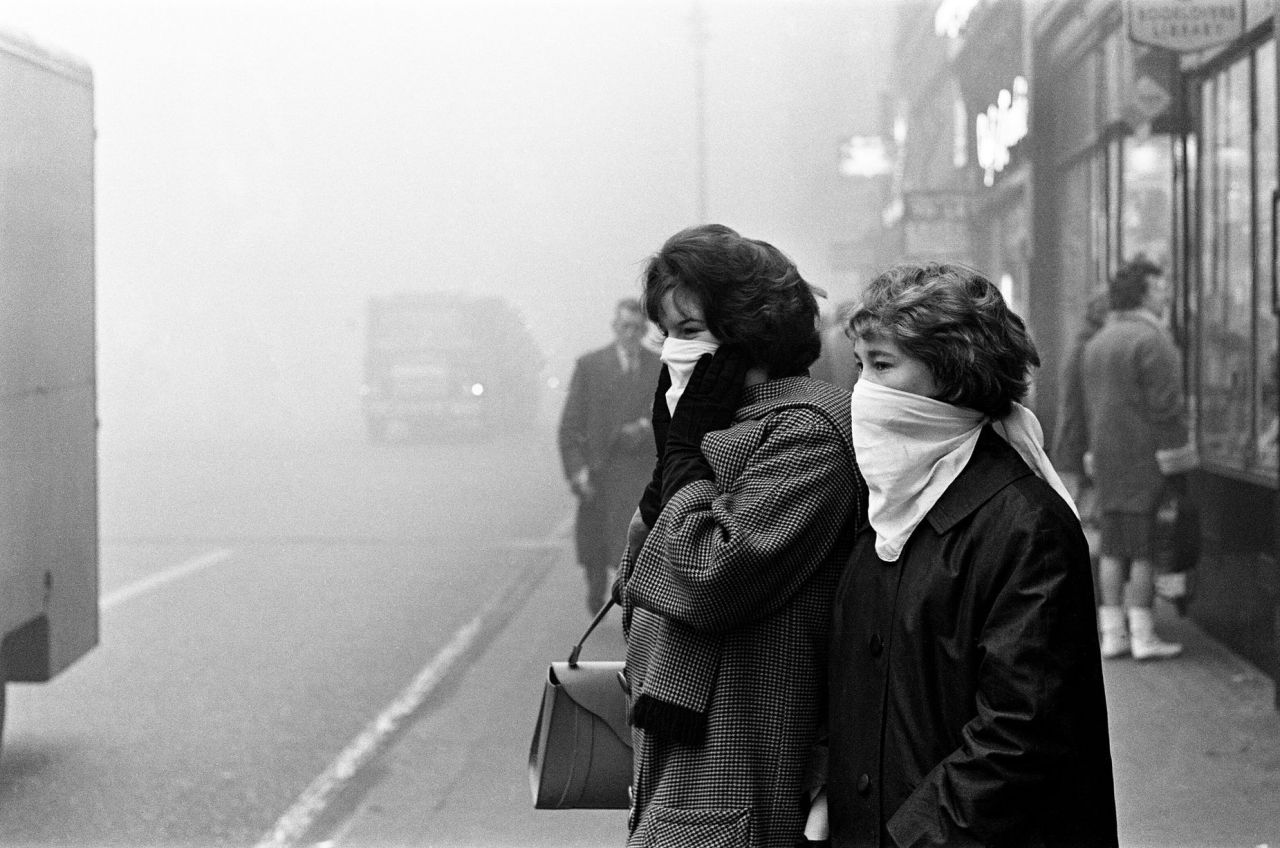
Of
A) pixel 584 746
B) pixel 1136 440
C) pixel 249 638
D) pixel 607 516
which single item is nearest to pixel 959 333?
pixel 584 746

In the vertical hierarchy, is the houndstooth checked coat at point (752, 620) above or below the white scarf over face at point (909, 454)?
below

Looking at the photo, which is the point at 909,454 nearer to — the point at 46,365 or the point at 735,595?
the point at 735,595

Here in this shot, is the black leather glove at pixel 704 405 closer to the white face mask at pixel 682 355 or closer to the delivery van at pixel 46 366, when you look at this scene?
the white face mask at pixel 682 355

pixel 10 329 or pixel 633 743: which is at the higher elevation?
pixel 10 329

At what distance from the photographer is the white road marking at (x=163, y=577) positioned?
11609 mm

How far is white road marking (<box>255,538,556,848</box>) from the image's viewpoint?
5.86 metres

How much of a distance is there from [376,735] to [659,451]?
4673 millimetres

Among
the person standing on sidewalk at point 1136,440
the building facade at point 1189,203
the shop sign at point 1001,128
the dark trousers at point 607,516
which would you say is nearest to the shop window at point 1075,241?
the building facade at point 1189,203

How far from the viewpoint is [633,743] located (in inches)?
113

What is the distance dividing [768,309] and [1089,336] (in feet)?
22.5

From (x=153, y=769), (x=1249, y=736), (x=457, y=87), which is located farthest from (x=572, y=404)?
(x=457, y=87)

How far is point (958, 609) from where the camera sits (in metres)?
2.39

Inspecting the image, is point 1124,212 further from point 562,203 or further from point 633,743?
point 562,203

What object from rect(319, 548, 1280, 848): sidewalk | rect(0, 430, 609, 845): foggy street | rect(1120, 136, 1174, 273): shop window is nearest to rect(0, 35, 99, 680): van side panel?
rect(0, 430, 609, 845): foggy street
